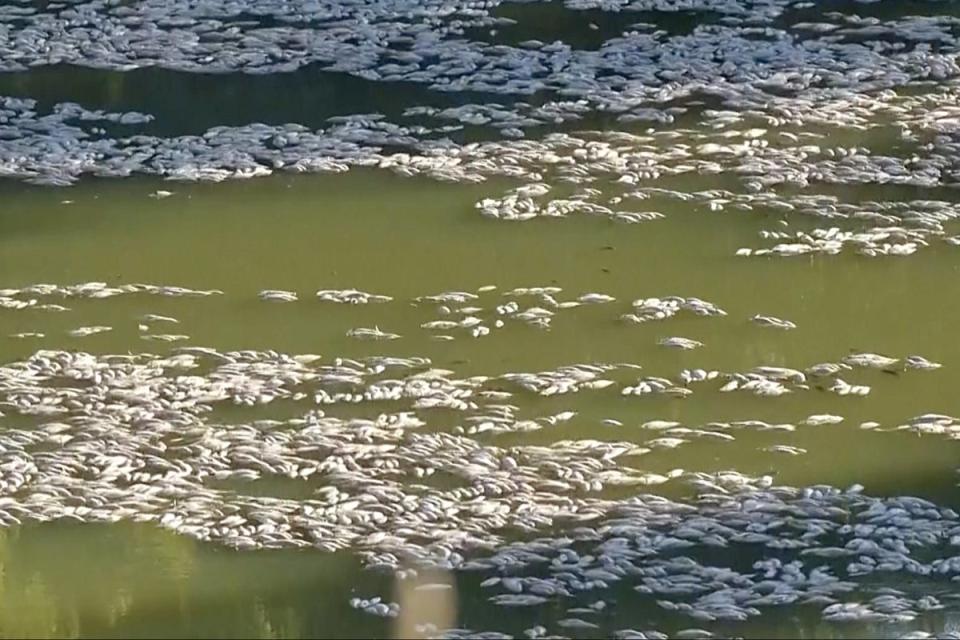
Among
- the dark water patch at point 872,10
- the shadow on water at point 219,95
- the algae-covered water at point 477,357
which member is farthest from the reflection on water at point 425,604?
the dark water patch at point 872,10

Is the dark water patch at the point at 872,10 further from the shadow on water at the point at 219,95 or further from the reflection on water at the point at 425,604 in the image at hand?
the reflection on water at the point at 425,604

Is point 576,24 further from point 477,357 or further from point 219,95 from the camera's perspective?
point 477,357

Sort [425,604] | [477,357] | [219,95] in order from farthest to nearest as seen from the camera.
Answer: [219,95]
[477,357]
[425,604]

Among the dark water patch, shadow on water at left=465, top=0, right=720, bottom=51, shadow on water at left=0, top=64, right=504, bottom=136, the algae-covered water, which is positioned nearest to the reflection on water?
the algae-covered water

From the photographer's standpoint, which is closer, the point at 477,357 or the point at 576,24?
the point at 477,357

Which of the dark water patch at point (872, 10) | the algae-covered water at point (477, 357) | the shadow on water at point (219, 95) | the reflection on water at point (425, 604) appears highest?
the dark water patch at point (872, 10)

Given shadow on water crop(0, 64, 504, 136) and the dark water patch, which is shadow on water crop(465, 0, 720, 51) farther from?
shadow on water crop(0, 64, 504, 136)

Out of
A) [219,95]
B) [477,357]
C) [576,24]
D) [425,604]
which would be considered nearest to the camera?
[425,604]

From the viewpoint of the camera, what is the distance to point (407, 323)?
6086 millimetres

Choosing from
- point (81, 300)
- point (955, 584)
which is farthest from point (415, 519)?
point (81, 300)

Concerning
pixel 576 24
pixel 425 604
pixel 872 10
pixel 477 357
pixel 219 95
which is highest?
pixel 872 10

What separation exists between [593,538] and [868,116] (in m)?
4.15

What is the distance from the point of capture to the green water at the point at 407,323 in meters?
4.49

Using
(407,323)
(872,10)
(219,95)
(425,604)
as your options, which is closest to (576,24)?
(872,10)
